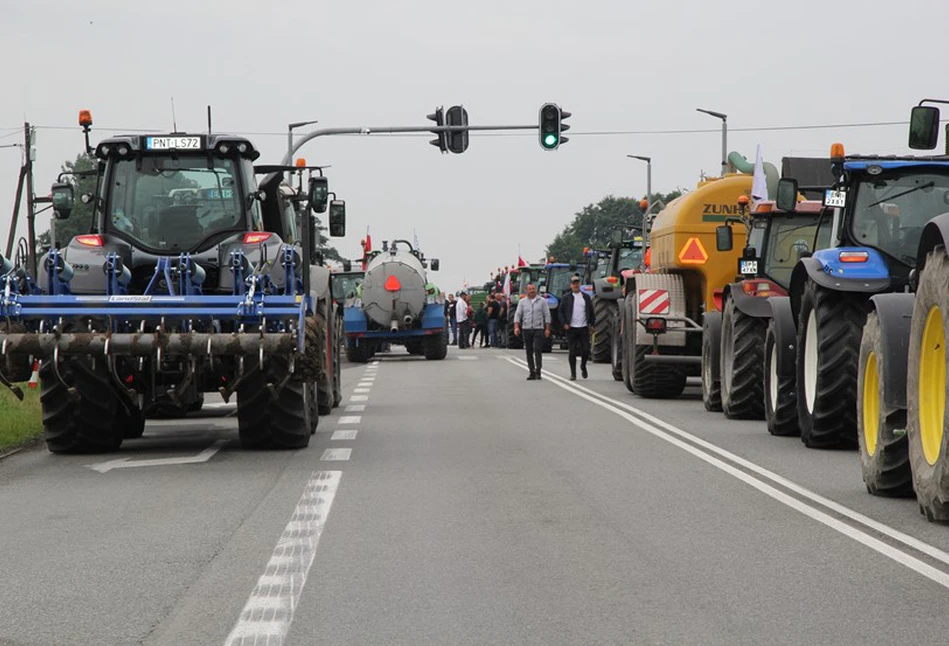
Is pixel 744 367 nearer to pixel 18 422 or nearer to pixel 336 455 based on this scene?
pixel 336 455

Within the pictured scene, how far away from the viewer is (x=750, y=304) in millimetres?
19625

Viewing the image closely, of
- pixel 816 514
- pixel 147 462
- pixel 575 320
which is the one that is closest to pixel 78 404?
pixel 147 462

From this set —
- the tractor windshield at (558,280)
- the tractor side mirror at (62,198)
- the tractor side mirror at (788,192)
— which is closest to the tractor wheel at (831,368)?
the tractor side mirror at (788,192)

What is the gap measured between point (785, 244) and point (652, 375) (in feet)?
14.5

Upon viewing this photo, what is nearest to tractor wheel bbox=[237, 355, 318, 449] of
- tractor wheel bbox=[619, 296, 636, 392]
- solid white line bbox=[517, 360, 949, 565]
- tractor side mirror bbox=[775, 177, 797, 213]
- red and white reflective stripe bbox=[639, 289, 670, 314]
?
solid white line bbox=[517, 360, 949, 565]

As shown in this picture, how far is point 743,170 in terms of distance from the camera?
2555 cm

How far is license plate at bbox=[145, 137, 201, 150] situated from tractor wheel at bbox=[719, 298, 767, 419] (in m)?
6.79

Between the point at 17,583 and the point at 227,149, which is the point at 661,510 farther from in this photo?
the point at 227,149

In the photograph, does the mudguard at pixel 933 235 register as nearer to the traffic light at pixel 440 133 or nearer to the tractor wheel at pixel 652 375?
the tractor wheel at pixel 652 375

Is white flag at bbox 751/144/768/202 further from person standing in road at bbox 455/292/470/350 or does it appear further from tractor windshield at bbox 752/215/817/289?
person standing in road at bbox 455/292/470/350

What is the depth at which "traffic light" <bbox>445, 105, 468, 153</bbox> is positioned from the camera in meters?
35.5

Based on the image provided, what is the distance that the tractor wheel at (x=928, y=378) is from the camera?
998cm

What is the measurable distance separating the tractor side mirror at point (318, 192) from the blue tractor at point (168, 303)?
0.01 m

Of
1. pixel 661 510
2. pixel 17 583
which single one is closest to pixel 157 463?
pixel 661 510
